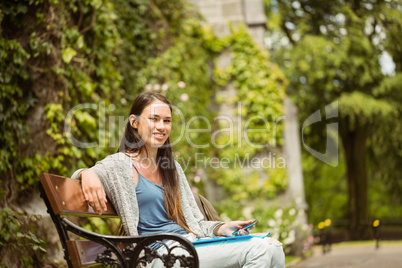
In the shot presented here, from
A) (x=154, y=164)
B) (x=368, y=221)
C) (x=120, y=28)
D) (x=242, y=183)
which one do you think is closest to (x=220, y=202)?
(x=242, y=183)

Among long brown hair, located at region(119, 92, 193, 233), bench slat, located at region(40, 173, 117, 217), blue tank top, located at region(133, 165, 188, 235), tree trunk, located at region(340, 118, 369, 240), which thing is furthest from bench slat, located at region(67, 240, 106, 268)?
tree trunk, located at region(340, 118, 369, 240)

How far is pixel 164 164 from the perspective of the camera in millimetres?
3080

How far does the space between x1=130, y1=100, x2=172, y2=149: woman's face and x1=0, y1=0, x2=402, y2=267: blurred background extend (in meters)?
1.27

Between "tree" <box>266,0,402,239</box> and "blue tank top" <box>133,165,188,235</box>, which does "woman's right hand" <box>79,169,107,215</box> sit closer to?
"blue tank top" <box>133,165,188,235</box>

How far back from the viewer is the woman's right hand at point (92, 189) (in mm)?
2592

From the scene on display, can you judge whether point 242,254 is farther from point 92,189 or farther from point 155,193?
point 92,189

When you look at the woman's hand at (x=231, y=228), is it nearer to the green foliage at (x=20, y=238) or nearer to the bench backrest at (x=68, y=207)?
the bench backrest at (x=68, y=207)

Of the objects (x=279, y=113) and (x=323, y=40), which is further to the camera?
(x=323, y=40)

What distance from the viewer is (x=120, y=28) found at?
7055mm

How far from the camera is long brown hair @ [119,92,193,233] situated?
296 cm

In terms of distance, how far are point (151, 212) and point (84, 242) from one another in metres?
0.41

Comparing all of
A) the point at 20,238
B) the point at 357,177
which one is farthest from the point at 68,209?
the point at 357,177

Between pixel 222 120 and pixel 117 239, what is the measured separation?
6.37m

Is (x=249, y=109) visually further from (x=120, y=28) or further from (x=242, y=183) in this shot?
(x=120, y=28)
